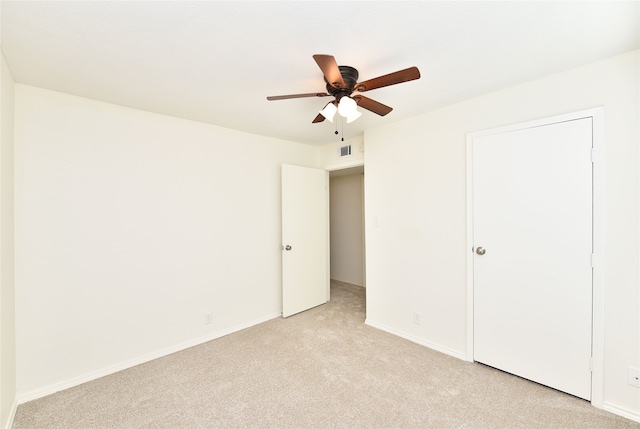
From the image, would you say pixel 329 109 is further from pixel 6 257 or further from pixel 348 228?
pixel 348 228

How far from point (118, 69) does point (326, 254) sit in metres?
3.06

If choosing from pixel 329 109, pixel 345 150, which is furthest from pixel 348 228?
pixel 329 109

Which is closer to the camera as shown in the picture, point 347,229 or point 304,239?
point 304,239

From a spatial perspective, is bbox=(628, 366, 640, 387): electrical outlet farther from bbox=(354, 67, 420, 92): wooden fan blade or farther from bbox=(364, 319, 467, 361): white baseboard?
bbox=(354, 67, 420, 92): wooden fan blade

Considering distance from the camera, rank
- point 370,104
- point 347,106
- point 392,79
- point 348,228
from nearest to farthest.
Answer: point 392,79
point 347,106
point 370,104
point 348,228

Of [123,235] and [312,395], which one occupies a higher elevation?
[123,235]

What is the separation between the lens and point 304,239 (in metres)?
3.66

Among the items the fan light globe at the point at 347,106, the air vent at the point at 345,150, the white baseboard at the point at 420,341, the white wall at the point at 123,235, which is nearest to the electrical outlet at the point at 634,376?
the white baseboard at the point at 420,341

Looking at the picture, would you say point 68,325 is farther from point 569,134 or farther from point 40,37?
point 569,134

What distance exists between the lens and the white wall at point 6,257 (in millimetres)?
1627

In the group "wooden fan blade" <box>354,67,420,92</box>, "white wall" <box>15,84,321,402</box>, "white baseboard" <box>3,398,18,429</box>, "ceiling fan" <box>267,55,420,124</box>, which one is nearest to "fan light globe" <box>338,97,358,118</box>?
"ceiling fan" <box>267,55,420,124</box>

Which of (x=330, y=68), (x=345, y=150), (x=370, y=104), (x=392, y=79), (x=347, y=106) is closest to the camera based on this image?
(x=330, y=68)

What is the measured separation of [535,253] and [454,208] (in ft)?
2.28

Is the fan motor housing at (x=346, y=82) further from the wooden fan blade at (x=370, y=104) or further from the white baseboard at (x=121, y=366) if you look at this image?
the white baseboard at (x=121, y=366)
